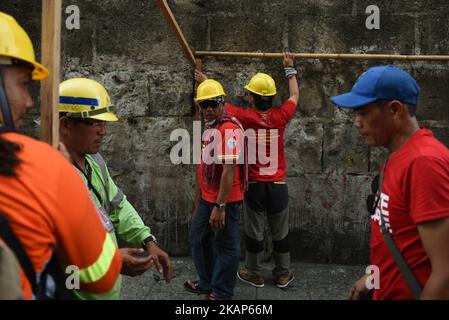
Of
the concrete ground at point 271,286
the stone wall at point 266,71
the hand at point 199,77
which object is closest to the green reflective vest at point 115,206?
the concrete ground at point 271,286

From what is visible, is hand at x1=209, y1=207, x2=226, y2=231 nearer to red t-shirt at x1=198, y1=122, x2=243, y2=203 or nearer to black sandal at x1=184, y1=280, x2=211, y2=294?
red t-shirt at x1=198, y1=122, x2=243, y2=203

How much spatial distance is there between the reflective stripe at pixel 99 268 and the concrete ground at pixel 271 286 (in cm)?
276

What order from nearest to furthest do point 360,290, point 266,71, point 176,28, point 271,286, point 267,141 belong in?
point 360,290 → point 176,28 → point 271,286 → point 267,141 → point 266,71

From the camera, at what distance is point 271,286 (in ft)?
14.4

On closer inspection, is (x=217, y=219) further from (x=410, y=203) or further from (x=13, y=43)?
(x=13, y=43)

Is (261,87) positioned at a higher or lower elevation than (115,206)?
higher

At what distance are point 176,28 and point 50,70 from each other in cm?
210

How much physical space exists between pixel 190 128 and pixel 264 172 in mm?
1050

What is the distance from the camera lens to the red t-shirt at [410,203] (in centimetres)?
162

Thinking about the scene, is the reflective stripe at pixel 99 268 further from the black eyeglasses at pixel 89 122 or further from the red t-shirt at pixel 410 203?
the red t-shirt at pixel 410 203

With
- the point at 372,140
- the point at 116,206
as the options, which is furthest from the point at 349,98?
the point at 116,206

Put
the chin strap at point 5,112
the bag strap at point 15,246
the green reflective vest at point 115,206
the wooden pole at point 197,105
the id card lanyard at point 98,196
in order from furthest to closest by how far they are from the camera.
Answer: the wooden pole at point 197,105
the green reflective vest at point 115,206
the id card lanyard at point 98,196
the chin strap at point 5,112
the bag strap at point 15,246

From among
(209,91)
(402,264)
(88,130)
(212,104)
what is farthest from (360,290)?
(209,91)

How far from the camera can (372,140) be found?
198 centimetres
